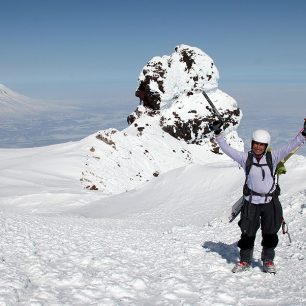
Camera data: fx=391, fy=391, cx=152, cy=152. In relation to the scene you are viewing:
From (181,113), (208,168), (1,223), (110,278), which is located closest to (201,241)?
(110,278)

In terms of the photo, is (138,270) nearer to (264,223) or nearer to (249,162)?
(264,223)

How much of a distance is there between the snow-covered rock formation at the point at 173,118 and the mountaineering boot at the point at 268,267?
42.0m

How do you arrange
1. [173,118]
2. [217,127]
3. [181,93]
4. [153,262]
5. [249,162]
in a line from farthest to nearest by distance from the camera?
[181,93]
[173,118]
[153,262]
[217,127]
[249,162]

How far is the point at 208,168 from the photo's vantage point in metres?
24.2

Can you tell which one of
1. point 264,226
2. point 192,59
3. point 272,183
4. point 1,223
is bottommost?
point 1,223

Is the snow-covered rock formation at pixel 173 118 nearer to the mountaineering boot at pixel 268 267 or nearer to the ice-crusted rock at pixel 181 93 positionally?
the ice-crusted rock at pixel 181 93

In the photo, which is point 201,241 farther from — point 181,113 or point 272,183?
point 181,113

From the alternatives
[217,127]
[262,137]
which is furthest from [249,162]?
[217,127]

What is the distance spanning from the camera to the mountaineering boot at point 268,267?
7801 millimetres

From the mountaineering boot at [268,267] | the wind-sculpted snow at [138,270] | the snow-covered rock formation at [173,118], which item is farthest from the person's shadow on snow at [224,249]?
the snow-covered rock formation at [173,118]

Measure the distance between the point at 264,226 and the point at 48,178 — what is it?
3156 centimetres

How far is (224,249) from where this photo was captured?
33.0 ft

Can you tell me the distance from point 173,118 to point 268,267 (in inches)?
2133

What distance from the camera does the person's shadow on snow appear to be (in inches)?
360
